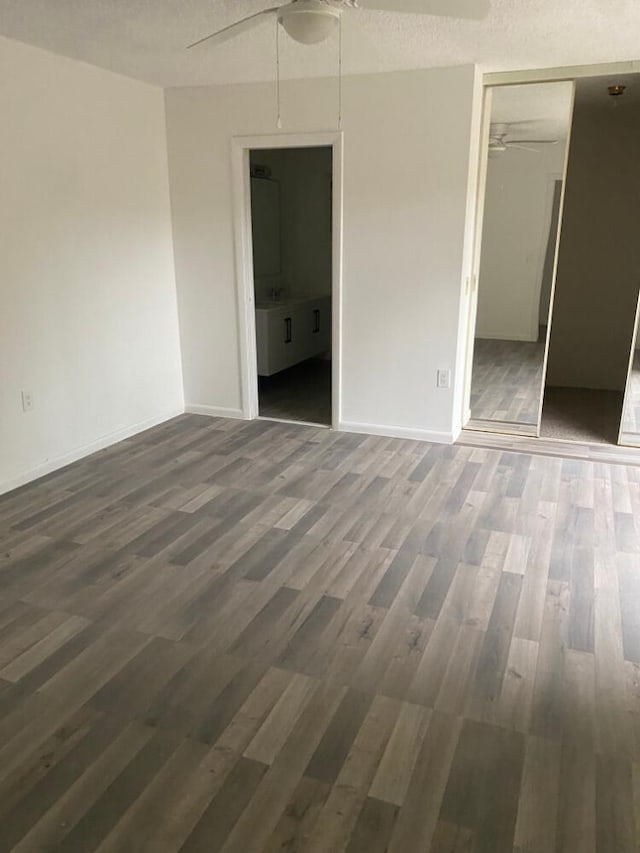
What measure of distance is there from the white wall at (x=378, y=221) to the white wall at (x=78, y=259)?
0.93ft

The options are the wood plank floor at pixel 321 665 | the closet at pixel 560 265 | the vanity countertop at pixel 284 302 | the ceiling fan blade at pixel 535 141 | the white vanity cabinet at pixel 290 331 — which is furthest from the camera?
the vanity countertop at pixel 284 302

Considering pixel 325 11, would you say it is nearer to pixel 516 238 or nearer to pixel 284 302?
pixel 516 238

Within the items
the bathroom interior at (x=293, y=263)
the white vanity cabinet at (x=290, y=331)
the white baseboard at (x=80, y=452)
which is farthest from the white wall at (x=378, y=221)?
the bathroom interior at (x=293, y=263)

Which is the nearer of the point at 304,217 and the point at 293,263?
the point at 304,217

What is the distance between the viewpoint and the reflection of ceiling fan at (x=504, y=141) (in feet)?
14.6

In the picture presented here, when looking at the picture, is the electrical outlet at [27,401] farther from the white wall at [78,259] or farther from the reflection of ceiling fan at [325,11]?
the reflection of ceiling fan at [325,11]

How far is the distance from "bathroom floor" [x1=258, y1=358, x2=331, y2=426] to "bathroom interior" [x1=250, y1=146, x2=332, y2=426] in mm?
11

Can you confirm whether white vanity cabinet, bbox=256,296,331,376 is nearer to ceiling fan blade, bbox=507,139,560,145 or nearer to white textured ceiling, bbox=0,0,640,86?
white textured ceiling, bbox=0,0,640,86

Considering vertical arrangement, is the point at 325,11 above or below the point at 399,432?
above

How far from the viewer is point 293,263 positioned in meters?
7.12

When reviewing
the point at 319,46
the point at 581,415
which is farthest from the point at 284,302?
the point at 319,46

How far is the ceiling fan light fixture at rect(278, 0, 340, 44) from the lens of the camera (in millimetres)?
2510

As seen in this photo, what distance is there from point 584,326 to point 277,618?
14.8 feet

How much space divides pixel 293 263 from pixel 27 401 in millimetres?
3973
